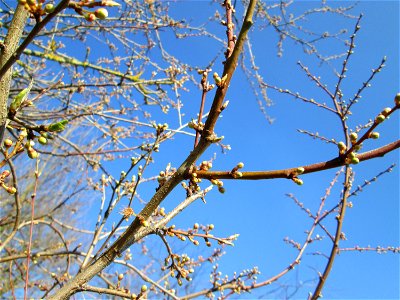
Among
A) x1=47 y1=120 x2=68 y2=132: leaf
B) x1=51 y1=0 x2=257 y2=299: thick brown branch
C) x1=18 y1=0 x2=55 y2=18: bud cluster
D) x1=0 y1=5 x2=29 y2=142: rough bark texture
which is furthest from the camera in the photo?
x1=0 y1=5 x2=29 y2=142: rough bark texture

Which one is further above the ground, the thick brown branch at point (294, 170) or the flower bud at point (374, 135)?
the flower bud at point (374, 135)

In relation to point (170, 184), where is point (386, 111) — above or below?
above

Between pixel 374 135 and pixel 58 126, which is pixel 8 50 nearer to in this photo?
pixel 58 126

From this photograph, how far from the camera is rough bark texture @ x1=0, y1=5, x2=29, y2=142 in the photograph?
1.51m

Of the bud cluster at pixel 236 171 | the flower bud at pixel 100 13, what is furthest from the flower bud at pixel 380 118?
the flower bud at pixel 100 13

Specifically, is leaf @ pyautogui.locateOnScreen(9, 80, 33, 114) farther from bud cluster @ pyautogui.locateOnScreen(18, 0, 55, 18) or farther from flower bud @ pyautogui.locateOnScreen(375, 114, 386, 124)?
flower bud @ pyautogui.locateOnScreen(375, 114, 386, 124)

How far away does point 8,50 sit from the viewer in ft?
5.56

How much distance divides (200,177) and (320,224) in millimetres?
2065

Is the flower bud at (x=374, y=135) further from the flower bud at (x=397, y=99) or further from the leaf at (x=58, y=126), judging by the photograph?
the leaf at (x=58, y=126)

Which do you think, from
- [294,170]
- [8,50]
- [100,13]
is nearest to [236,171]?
[294,170]

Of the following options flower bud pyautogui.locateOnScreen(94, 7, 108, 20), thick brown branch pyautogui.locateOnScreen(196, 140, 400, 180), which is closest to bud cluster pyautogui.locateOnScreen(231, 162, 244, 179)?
thick brown branch pyautogui.locateOnScreen(196, 140, 400, 180)

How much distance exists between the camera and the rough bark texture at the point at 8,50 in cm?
151

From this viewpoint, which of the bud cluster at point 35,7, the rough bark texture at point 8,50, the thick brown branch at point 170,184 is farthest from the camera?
the rough bark texture at point 8,50

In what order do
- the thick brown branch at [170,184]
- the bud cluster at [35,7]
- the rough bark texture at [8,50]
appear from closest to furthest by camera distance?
the bud cluster at [35,7] → the thick brown branch at [170,184] → the rough bark texture at [8,50]
